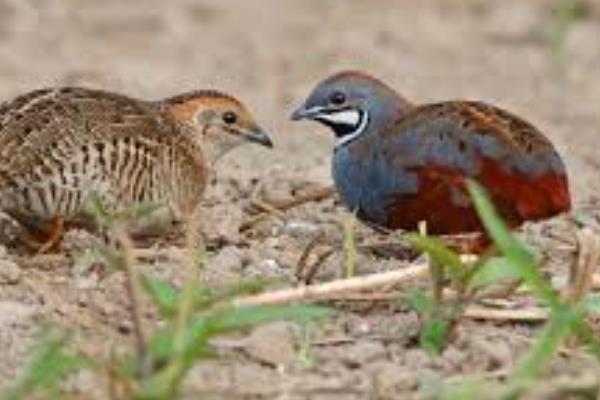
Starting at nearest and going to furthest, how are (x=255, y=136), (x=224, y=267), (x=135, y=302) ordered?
(x=135, y=302)
(x=224, y=267)
(x=255, y=136)

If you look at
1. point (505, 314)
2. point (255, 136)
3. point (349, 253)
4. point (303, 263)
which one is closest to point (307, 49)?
point (255, 136)

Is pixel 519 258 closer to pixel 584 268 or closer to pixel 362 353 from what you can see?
pixel 584 268

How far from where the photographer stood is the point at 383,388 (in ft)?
18.9

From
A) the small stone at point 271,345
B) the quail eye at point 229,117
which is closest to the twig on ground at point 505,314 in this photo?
the small stone at point 271,345


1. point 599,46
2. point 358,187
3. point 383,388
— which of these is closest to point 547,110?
point 599,46

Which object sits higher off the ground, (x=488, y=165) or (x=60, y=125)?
(x=60, y=125)

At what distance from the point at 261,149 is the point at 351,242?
315 centimetres

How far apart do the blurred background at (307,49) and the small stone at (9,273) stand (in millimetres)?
4080

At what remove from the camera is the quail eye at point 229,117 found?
8078 millimetres

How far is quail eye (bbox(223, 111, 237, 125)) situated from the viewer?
8.08 meters

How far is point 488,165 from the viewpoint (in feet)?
23.4

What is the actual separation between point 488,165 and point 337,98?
0.94m

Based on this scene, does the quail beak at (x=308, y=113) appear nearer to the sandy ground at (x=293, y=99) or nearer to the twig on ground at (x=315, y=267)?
the sandy ground at (x=293, y=99)

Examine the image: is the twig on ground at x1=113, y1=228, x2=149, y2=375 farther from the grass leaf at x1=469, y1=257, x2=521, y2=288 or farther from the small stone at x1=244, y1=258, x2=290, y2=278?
the small stone at x1=244, y1=258, x2=290, y2=278
